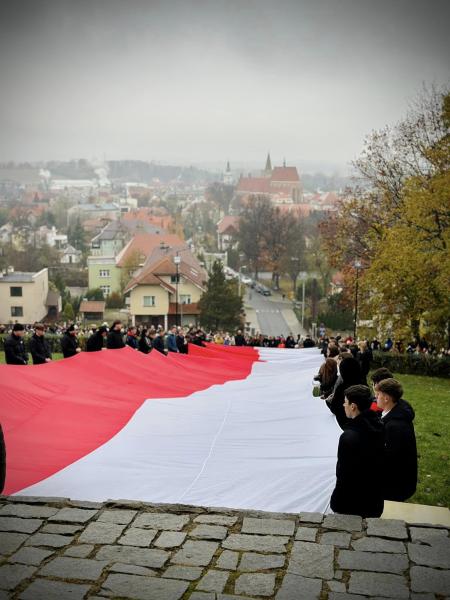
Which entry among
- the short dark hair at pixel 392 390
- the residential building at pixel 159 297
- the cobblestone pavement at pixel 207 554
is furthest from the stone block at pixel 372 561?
the residential building at pixel 159 297

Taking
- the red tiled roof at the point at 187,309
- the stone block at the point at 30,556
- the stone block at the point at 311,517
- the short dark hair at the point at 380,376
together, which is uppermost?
the short dark hair at the point at 380,376

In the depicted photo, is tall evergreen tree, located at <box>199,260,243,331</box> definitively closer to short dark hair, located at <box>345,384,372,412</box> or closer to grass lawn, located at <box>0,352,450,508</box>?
grass lawn, located at <box>0,352,450,508</box>

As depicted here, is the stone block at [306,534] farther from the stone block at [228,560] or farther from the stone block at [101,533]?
the stone block at [101,533]

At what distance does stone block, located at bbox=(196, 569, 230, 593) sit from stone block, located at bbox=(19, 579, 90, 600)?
2.34 ft

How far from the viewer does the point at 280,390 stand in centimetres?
1092

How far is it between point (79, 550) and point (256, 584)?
4.13 feet

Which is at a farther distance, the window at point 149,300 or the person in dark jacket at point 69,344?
the window at point 149,300

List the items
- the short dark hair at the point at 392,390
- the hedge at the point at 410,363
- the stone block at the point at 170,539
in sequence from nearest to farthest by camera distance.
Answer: the stone block at the point at 170,539 < the short dark hair at the point at 392,390 < the hedge at the point at 410,363

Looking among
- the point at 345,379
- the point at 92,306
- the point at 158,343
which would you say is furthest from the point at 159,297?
the point at 345,379

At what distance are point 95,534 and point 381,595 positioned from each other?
2021 mm

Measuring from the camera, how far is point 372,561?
167 inches

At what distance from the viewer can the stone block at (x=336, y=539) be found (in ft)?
14.7

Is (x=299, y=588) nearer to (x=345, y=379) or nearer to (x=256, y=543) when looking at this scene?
(x=256, y=543)

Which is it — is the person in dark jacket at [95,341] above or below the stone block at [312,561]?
below
